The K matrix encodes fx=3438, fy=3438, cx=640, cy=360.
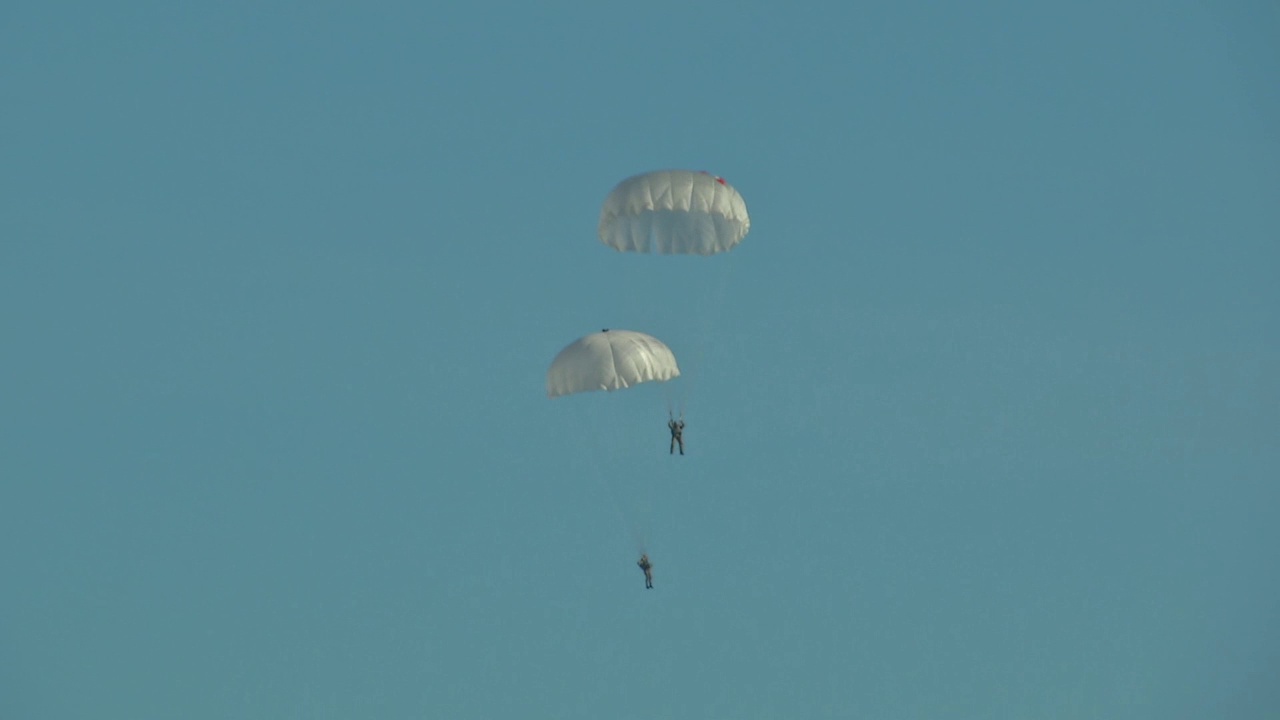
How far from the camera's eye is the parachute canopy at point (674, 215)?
89.9 metres

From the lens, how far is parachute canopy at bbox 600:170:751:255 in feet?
295

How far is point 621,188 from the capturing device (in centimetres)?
9056

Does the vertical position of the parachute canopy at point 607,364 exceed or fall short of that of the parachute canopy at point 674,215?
it falls short

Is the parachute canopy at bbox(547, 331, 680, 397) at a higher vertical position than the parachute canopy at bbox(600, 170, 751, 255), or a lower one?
lower

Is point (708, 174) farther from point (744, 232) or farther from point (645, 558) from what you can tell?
point (645, 558)

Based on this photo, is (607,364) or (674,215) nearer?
(607,364)

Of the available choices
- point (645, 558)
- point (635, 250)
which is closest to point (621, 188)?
point (635, 250)

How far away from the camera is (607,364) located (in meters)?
89.9

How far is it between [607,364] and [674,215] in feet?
16.5

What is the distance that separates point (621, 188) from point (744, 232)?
4.14m

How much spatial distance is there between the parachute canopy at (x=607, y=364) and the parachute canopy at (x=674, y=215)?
2666 millimetres

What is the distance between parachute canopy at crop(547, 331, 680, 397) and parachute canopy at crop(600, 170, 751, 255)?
2666 millimetres

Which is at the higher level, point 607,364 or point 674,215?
point 674,215

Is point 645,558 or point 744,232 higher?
point 744,232
